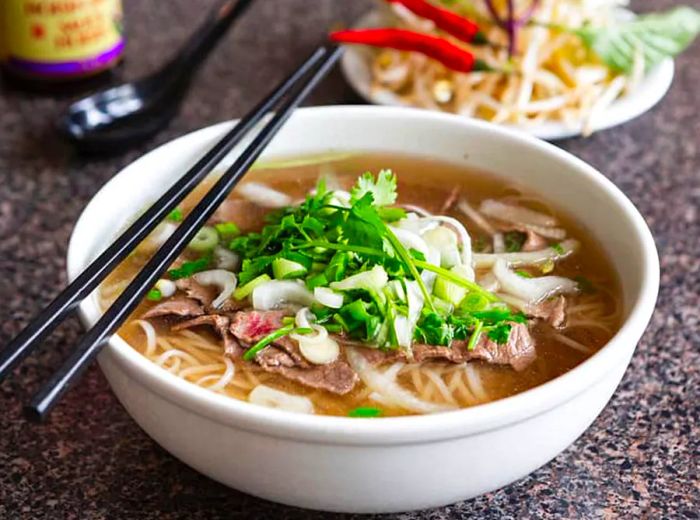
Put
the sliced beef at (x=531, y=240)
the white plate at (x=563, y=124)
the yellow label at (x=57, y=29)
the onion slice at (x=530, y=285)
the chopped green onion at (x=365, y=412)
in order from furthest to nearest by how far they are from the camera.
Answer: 1. the yellow label at (x=57, y=29)
2. the white plate at (x=563, y=124)
3. the sliced beef at (x=531, y=240)
4. the onion slice at (x=530, y=285)
5. the chopped green onion at (x=365, y=412)

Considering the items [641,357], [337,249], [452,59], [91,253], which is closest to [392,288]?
[337,249]

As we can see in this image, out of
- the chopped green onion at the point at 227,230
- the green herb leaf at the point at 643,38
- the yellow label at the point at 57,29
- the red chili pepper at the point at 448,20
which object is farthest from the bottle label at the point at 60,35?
the green herb leaf at the point at 643,38

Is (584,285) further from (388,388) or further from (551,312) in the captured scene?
(388,388)

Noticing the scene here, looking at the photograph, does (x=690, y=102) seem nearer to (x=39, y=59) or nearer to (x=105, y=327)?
(x=39, y=59)

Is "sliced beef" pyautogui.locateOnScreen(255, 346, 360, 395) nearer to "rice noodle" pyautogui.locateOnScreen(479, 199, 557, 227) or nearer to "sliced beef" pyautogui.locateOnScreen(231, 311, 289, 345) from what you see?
"sliced beef" pyautogui.locateOnScreen(231, 311, 289, 345)

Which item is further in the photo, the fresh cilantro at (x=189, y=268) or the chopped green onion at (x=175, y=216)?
the chopped green onion at (x=175, y=216)

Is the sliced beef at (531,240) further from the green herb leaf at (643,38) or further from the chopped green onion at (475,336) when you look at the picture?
the green herb leaf at (643,38)

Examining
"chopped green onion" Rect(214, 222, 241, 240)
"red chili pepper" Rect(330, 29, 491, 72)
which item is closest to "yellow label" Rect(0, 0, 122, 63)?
"red chili pepper" Rect(330, 29, 491, 72)
